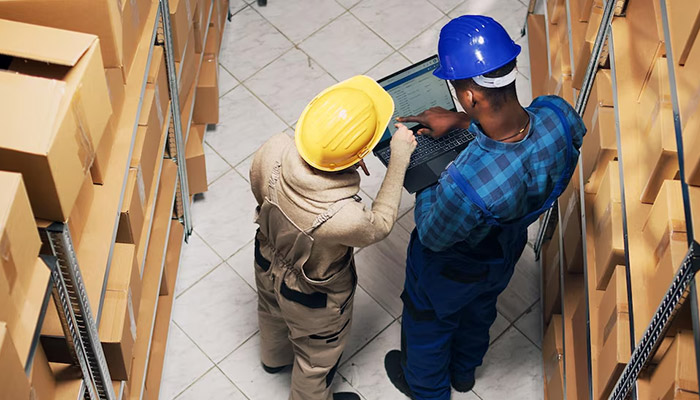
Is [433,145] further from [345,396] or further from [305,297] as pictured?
[345,396]

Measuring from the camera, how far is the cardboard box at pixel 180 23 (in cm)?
359

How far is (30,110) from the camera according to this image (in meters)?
2.07

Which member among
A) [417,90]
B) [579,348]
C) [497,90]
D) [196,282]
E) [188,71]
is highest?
[497,90]

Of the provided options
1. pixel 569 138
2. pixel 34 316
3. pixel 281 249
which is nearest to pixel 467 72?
pixel 569 138

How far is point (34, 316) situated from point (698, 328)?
1.57 metres

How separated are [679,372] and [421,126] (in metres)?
1.30

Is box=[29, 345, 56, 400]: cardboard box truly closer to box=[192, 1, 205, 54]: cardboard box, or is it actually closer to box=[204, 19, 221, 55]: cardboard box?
box=[192, 1, 205, 54]: cardboard box

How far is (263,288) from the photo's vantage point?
10.8 feet

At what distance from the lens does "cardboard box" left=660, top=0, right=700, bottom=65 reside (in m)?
2.25

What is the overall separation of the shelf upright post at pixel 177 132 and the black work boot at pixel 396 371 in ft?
3.86

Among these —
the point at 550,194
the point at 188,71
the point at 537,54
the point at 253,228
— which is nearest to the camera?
the point at 550,194

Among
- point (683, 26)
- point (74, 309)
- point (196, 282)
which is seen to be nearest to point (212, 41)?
point (196, 282)

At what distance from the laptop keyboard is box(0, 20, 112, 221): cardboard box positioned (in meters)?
1.10

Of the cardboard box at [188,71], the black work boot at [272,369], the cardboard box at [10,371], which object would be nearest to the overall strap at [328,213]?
the cardboard box at [10,371]
